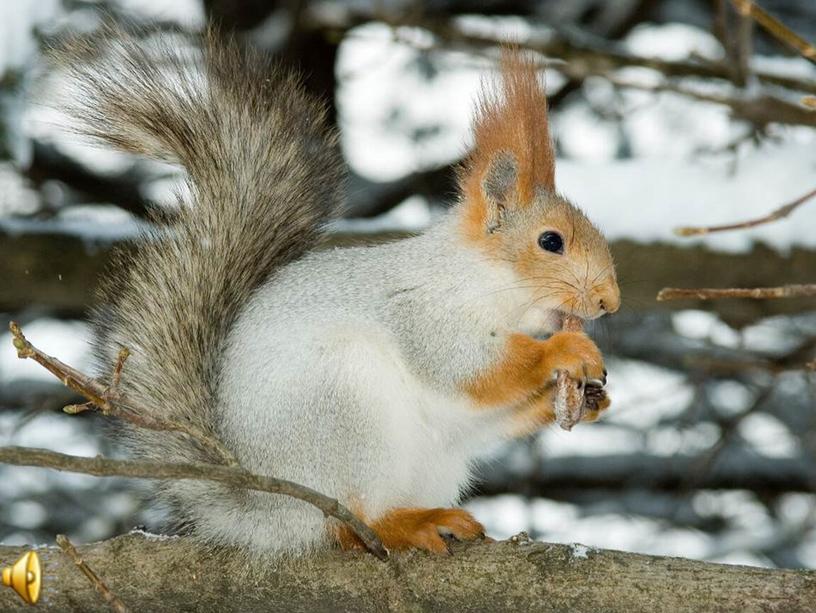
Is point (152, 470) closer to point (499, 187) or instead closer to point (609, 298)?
point (609, 298)

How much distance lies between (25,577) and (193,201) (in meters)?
0.85

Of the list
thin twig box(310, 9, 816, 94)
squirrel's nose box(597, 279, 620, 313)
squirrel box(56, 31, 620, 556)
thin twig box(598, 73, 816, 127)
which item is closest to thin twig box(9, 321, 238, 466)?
squirrel box(56, 31, 620, 556)

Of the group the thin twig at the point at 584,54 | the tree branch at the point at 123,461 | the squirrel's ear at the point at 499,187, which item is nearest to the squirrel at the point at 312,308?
the squirrel's ear at the point at 499,187

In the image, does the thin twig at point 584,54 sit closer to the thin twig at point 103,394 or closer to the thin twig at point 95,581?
the thin twig at point 103,394

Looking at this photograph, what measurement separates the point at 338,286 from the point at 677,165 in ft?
5.40

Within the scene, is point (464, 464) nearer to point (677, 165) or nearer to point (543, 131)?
point (543, 131)

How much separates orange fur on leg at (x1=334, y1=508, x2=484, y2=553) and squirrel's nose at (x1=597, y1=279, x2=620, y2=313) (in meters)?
0.42

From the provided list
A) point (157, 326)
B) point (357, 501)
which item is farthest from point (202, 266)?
point (357, 501)

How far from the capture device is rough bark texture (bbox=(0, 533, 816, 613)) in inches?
62.9

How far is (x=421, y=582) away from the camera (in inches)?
69.9

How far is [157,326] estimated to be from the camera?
79.0 inches

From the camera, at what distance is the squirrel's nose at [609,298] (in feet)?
6.40

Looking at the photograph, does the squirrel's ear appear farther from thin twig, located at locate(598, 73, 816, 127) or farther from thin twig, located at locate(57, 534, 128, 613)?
thin twig, located at locate(57, 534, 128, 613)

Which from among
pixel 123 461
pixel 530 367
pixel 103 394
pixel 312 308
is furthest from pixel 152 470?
pixel 530 367
